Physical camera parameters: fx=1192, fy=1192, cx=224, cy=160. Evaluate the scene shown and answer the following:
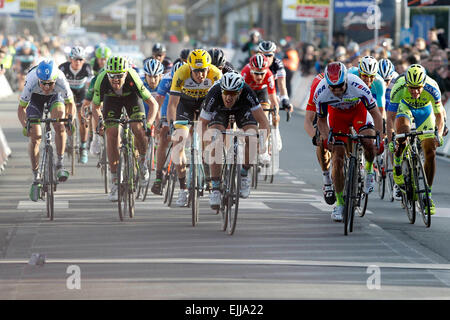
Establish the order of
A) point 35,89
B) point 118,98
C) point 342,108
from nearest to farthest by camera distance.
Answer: point 342,108, point 118,98, point 35,89

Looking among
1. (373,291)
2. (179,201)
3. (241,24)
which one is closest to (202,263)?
(373,291)

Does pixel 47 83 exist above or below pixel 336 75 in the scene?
below

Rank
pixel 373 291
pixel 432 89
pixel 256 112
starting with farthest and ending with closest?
1. pixel 432 89
2. pixel 256 112
3. pixel 373 291

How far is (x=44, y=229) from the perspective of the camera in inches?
483

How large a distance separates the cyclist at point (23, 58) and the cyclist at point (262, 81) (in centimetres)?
→ 2525

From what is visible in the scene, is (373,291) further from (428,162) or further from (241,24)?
(241,24)

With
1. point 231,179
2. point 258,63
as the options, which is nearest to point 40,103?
point 258,63

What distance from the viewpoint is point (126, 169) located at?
42.4ft

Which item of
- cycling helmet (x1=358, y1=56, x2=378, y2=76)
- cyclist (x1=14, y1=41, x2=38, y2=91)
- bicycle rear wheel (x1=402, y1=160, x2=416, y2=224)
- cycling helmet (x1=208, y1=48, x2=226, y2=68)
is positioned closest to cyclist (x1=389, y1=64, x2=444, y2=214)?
bicycle rear wheel (x1=402, y1=160, x2=416, y2=224)

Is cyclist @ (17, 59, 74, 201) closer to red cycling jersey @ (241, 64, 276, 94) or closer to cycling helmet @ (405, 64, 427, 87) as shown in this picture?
red cycling jersey @ (241, 64, 276, 94)

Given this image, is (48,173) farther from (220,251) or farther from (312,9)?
(312,9)

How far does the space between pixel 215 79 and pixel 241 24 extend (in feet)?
298

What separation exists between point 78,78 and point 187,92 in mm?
6276
